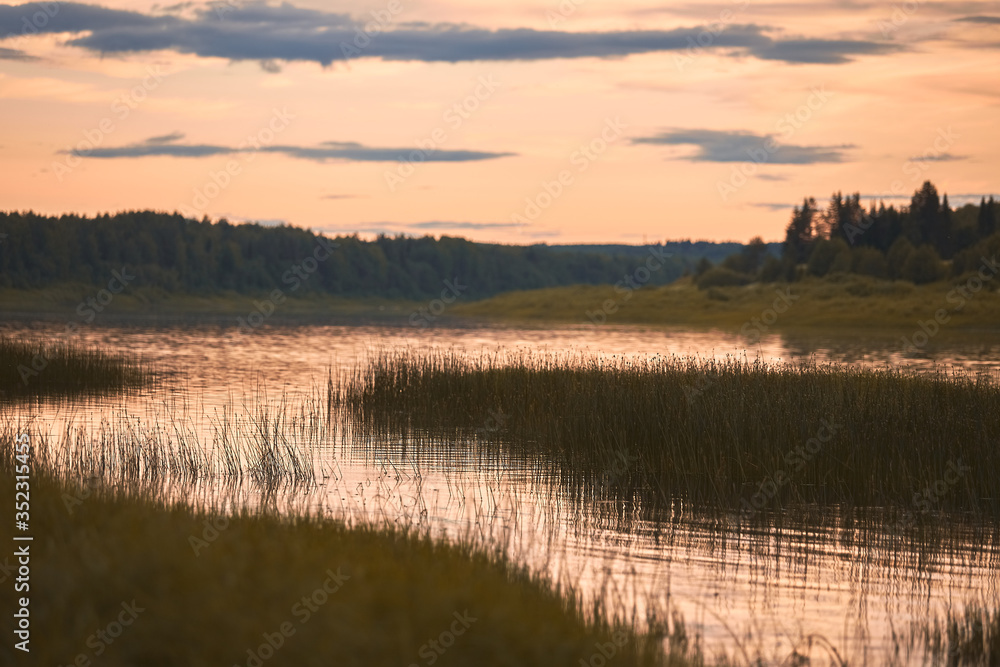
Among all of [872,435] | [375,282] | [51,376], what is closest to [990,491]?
[872,435]

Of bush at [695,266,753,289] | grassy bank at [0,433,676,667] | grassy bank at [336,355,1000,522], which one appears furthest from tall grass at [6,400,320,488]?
bush at [695,266,753,289]

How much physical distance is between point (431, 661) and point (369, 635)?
39 centimetres

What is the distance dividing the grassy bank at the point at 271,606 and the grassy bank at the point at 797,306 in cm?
6308

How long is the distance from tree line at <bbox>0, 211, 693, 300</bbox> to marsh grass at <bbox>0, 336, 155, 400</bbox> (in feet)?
337

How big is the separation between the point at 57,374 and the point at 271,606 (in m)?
19.4

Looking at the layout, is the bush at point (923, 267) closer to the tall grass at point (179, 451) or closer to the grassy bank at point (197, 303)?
the grassy bank at point (197, 303)

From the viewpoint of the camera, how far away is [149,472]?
12977mm

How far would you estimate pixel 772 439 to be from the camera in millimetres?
13430

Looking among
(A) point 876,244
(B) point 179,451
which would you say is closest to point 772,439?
(B) point 179,451

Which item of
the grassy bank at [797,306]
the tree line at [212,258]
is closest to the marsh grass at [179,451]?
the grassy bank at [797,306]

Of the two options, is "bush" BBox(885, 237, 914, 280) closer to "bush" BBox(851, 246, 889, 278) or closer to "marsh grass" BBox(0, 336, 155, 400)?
"bush" BBox(851, 246, 889, 278)

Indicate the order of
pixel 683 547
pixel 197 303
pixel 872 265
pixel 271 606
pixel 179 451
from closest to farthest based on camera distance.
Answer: pixel 271 606 → pixel 683 547 → pixel 179 451 → pixel 872 265 → pixel 197 303

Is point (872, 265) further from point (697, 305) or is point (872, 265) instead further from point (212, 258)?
point (212, 258)

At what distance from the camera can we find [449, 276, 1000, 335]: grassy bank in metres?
77.0
